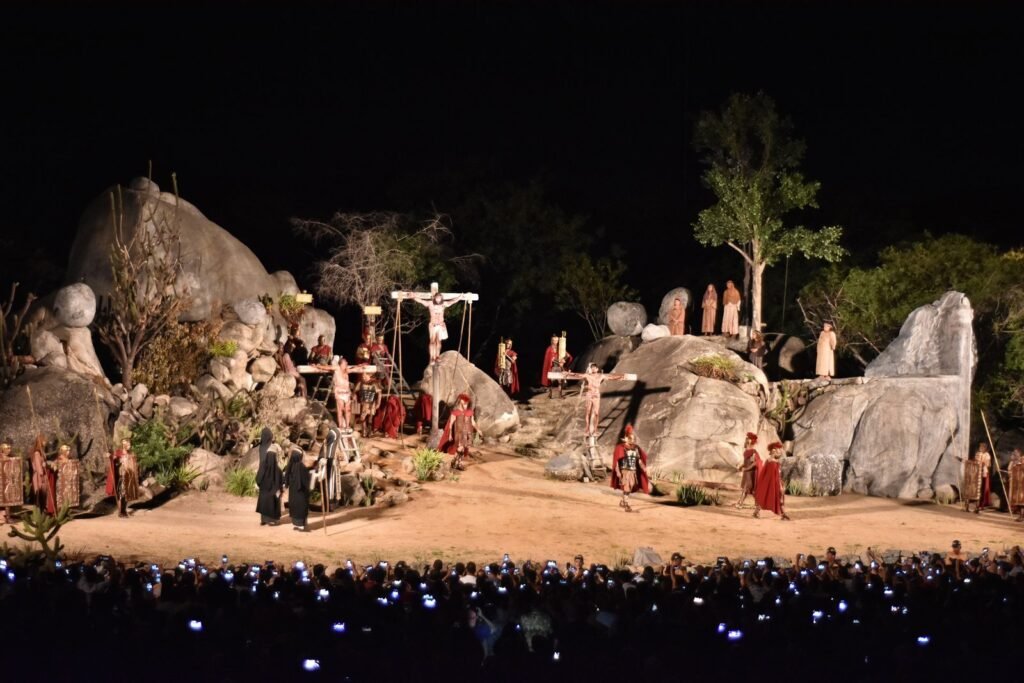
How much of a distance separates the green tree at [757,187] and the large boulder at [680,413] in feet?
16.8

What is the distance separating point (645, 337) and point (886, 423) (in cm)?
700

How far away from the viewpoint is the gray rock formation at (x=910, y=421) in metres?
25.1

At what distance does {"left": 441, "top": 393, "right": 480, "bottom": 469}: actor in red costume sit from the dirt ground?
1105mm

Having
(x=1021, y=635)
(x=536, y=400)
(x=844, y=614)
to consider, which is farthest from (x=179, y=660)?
(x=536, y=400)

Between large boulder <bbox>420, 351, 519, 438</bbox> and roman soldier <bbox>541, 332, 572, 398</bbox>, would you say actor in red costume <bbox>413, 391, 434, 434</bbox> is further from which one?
roman soldier <bbox>541, 332, 572, 398</bbox>

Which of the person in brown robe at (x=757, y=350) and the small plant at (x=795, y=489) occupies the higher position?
the person in brown robe at (x=757, y=350)

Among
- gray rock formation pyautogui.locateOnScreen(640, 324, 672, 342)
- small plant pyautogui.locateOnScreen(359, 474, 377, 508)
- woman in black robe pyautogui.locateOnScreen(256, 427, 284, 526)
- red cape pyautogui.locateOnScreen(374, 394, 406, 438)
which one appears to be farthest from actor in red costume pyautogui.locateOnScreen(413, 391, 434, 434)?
woman in black robe pyautogui.locateOnScreen(256, 427, 284, 526)

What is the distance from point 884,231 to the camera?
39312 mm

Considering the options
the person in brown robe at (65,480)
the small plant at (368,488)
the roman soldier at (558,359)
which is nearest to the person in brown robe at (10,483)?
the person in brown robe at (65,480)

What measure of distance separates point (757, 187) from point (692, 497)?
483 inches

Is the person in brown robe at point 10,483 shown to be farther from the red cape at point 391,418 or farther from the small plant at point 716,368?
the small plant at point 716,368

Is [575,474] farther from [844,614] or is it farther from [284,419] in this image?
[844,614]

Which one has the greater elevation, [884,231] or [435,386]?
[884,231]

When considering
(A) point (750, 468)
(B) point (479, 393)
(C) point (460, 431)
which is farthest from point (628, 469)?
(B) point (479, 393)
